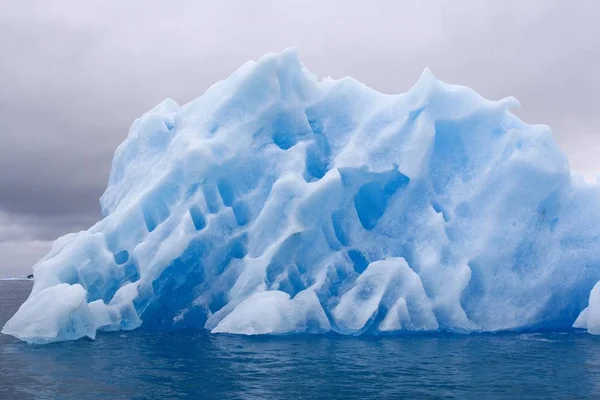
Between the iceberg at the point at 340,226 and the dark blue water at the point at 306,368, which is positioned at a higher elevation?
the iceberg at the point at 340,226

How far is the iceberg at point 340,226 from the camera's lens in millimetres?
15258

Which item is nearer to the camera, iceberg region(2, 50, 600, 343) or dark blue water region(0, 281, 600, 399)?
dark blue water region(0, 281, 600, 399)

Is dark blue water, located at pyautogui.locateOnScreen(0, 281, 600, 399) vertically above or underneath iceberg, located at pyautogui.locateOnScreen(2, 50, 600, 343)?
underneath

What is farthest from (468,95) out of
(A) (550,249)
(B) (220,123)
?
(B) (220,123)

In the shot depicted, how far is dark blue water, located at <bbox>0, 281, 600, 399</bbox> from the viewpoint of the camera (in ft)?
28.4

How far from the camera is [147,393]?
864 centimetres

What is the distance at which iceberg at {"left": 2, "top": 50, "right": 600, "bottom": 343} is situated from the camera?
15.3 m

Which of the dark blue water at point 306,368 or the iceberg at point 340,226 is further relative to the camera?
the iceberg at point 340,226

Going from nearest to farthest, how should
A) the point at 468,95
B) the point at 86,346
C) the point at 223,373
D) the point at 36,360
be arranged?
the point at 223,373, the point at 36,360, the point at 86,346, the point at 468,95

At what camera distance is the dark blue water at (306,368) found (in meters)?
8.66

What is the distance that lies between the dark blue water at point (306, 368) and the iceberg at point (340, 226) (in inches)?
39.0

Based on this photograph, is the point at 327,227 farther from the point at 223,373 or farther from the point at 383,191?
the point at 223,373

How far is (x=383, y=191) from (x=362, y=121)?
89.4 inches

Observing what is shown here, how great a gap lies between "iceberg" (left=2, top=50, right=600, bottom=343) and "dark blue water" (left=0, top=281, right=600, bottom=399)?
99 centimetres
